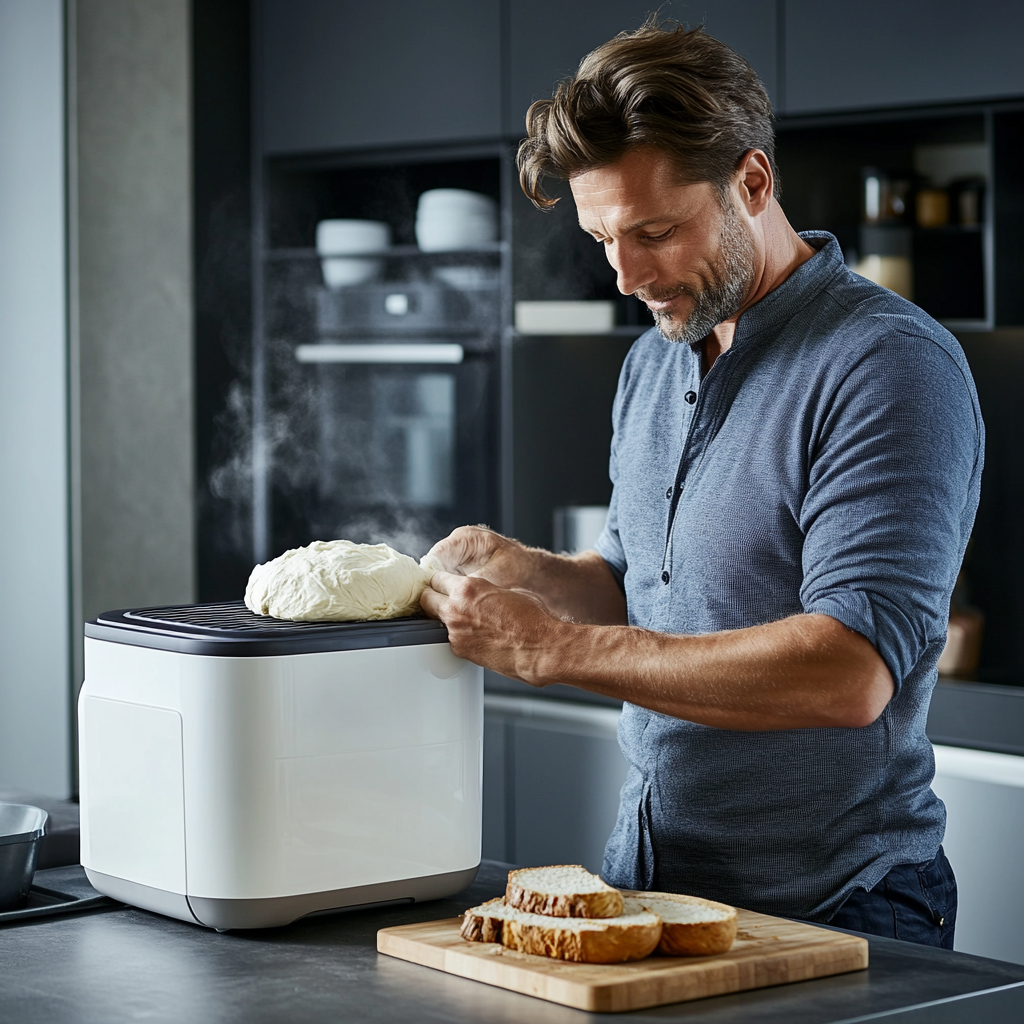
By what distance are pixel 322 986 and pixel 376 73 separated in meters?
2.55

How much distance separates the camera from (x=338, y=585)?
1.17 metres

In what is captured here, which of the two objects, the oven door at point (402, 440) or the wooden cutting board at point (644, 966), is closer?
the wooden cutting board at point (644, 966)

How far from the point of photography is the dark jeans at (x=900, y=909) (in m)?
1.29

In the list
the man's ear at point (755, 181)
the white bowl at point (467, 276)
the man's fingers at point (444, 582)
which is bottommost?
→ the man's fingers at point (444, 582)

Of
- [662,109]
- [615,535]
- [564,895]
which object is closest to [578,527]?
[615,535]

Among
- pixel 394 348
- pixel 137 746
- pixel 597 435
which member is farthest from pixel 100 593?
pixel 137 746

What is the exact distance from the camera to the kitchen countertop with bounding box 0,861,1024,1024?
0.94m

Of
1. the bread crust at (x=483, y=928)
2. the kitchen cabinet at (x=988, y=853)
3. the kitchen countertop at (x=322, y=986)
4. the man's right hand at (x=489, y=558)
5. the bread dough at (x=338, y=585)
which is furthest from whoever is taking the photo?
the kitchen cabinet at (x=988, y=853)

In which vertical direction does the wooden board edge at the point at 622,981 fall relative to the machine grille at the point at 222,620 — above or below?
below

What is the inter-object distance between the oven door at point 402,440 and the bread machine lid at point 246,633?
2.01 meters

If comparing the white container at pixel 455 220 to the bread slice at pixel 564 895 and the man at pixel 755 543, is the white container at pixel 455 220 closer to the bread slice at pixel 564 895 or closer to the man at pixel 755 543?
the man at pixel 755 543

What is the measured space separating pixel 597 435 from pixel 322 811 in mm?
2076

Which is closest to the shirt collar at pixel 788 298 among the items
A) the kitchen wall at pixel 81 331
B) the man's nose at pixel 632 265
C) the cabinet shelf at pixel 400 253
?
the man's nose at pixel 632 265

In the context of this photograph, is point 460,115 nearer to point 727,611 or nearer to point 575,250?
point 575,250
